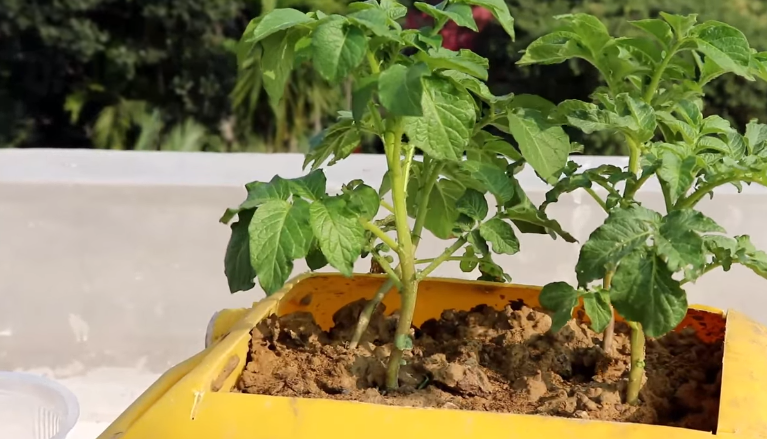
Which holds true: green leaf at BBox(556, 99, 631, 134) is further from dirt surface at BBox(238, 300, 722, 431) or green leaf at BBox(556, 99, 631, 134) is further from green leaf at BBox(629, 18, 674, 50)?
dirt surface at BBox(238, 300, 722, 431)

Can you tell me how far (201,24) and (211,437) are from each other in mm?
2584

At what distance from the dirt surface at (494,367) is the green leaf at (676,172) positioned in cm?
16

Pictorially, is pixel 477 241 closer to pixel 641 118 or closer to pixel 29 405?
pixel 641 118

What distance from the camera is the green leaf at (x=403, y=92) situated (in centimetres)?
45

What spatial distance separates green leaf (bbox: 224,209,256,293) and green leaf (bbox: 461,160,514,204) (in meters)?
0.17

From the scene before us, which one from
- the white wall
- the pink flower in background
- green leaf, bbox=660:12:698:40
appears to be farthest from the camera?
the pink flower in background

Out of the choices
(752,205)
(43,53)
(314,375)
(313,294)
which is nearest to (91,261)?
(313,294)

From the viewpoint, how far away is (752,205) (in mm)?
1142

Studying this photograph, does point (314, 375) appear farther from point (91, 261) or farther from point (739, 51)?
point (91, 261)

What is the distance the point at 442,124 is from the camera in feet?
1.62

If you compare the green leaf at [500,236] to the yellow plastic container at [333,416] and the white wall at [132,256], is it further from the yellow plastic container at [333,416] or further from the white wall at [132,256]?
the white wall at [132,256]

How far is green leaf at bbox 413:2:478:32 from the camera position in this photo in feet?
1.68

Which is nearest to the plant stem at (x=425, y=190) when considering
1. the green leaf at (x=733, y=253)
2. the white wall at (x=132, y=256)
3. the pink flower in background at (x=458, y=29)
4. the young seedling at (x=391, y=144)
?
the young seedling at (x=391, y=144)

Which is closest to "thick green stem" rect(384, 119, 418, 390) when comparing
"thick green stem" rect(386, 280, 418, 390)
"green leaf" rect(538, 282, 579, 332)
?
"thick green stem" rect(386, 280, 418, 390)
